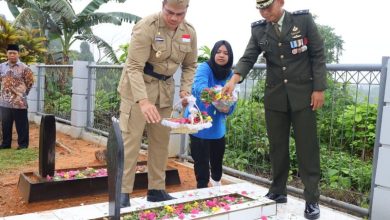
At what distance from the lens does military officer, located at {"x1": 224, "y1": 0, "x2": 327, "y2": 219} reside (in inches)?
122

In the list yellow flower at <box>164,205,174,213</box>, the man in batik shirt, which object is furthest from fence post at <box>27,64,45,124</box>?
yellow flower at <box>164,205,174,213</box>

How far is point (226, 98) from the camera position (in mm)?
3494

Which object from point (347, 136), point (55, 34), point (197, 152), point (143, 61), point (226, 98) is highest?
point (55, 34)

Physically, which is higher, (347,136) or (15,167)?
(347,136)

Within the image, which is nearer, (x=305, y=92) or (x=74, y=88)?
(x=305, y=92)

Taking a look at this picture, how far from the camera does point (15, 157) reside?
6055mm

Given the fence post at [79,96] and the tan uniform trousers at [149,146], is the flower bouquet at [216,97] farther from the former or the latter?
the fence post at [79,96]

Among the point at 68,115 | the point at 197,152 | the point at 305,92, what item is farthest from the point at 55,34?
the point at 305,92

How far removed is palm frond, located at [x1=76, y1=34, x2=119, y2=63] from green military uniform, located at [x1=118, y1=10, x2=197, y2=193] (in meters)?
9.59

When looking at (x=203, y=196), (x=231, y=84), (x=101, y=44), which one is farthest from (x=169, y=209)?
(x=101, y=44)

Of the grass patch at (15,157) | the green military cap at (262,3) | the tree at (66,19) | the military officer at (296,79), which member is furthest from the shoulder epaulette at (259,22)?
the tree at (66,19)

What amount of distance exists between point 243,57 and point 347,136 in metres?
1.29

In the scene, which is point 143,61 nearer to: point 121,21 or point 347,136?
point 347,136

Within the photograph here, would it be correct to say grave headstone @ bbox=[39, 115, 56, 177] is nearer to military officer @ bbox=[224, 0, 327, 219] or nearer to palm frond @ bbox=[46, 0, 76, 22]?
military officer @ bbox=[224, 0, 327, 219]
